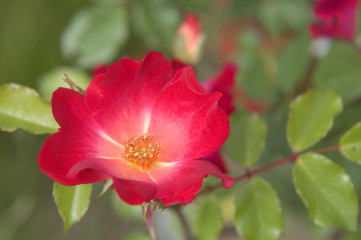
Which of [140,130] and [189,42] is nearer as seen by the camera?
[140,130]

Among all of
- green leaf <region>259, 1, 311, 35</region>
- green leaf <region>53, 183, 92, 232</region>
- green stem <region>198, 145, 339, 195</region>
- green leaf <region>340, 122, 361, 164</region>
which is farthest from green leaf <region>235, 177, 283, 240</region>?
green leaf <region>259, 1, 311, 35</region>

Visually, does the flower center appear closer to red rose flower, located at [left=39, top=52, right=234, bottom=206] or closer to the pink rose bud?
red rose flower, located at [left=39, top=52, right=234, bottom=206]

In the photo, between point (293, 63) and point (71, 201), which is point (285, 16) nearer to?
point (293, 63)


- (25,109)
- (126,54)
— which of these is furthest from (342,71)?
(126,54)

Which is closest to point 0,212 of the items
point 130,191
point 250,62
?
point 250,62

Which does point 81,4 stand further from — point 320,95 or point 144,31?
point 320,95

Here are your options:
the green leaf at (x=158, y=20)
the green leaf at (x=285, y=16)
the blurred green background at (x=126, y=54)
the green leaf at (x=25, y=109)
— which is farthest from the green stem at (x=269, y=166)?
the green leaf at (x=285, y=16)

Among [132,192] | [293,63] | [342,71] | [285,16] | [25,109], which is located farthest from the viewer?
[285,16]
